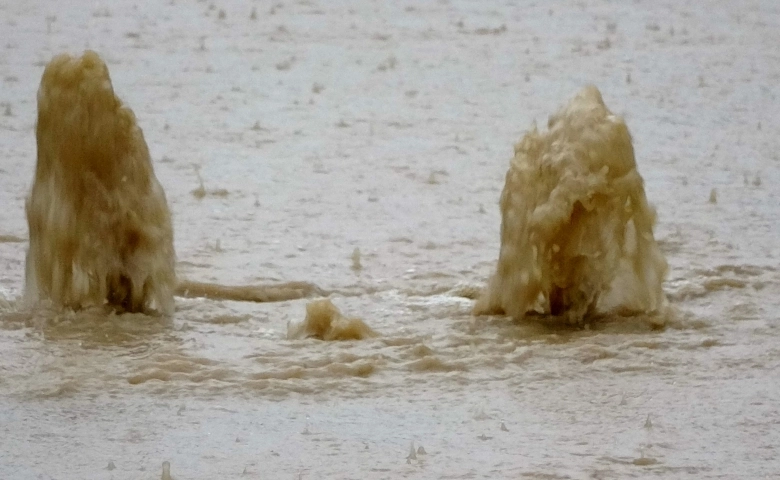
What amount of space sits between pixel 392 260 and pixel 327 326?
44.3 inches

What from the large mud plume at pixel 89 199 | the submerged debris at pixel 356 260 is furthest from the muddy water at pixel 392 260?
the large mud plume at pixel 89 199

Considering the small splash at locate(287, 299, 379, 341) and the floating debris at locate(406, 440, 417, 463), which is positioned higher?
the small splash at locate(287, 299, 379, 341)

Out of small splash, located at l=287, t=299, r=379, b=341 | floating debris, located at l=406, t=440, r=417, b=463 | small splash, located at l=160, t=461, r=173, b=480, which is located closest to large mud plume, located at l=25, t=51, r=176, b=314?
small splash, located at l=287, t=299, r=379, b=341

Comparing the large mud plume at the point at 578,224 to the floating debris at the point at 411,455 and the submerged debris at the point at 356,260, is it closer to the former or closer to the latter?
the submerged debris at the point at 356,260

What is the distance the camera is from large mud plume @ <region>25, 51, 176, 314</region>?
4938 mm

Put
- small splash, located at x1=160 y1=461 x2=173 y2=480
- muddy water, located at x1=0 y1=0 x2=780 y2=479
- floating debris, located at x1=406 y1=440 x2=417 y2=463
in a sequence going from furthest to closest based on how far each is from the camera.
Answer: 1. muddy water, located at x1=0 y1=0 x2=780 y2=479
2. floating debris, located at x1=406 y1=440 x2=417 y2=463
3. small splash, located at x1=160 y1=461 x2=173 y2=480

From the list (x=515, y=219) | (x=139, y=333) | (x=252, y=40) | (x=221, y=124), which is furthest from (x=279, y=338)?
(x=252, y=40)

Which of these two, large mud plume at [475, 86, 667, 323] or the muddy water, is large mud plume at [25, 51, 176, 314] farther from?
large mud plume at [475, 86, 667, 323]

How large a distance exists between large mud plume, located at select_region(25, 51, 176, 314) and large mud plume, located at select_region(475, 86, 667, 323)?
1.28 m

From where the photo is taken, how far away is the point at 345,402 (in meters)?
4.30

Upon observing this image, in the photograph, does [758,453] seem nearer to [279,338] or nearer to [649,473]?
[649,473]

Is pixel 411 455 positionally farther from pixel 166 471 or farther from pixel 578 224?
pixel 578 224

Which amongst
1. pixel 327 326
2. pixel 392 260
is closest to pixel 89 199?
pixel 327 326

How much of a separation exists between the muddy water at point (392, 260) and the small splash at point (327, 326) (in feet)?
0.25
